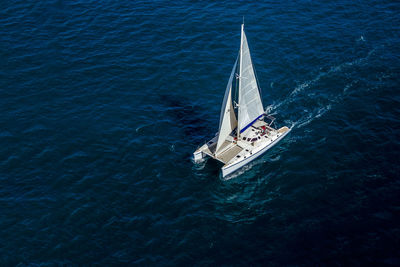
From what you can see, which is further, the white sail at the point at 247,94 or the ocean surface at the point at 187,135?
the white sail at the point at 247,94

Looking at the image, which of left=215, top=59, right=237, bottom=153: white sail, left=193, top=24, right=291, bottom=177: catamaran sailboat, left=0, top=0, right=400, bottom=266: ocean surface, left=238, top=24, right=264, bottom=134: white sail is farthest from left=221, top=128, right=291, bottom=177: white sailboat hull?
left=238, top=24, right=264, bottom=134: white sail

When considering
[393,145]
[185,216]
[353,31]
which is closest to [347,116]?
[393,145]

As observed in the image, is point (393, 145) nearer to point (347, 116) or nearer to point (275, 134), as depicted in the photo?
point (347, 116)

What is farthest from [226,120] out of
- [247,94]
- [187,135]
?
[187,135]

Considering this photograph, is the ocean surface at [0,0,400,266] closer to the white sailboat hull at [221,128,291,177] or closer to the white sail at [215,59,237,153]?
the white sailboat hull at [221,128,291,177]

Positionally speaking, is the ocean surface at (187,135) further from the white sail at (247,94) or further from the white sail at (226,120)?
the white sail at (247,94)

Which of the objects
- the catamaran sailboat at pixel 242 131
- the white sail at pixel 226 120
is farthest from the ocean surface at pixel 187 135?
the white sail at pixel 226 120

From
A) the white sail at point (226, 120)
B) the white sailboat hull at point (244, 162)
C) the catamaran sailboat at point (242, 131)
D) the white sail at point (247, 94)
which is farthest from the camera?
the catamaran sailboat at point (242, 131)
